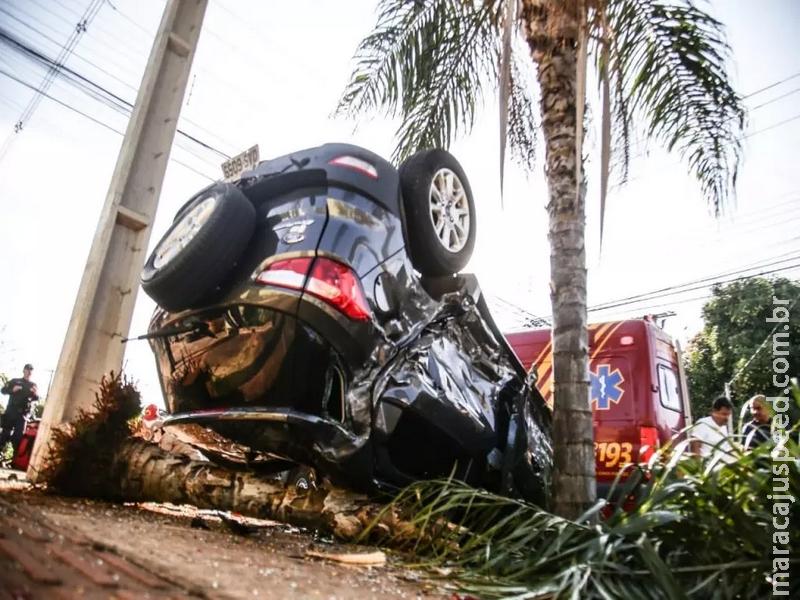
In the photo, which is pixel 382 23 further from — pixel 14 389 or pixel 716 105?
pixel 14 389

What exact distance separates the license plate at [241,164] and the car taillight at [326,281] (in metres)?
0.83

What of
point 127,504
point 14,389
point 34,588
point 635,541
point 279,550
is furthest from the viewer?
point 14,389

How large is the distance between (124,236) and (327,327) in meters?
3.09

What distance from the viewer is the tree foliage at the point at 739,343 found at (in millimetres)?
14734

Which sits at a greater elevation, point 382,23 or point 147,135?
point 382,23

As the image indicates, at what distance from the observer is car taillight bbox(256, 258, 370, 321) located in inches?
94.4

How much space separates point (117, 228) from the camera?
4.59 metres

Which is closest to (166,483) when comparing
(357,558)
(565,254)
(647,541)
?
(357,558)

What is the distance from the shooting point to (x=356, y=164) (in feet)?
8.82

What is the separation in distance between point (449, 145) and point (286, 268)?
3533 millimetres

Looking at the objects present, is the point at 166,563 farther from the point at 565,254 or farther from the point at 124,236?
the point at 124,236

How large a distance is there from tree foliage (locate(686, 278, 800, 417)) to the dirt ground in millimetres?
15410

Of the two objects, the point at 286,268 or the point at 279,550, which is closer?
the point at 279,550

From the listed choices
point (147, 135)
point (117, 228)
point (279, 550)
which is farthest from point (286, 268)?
point (147, 135)
